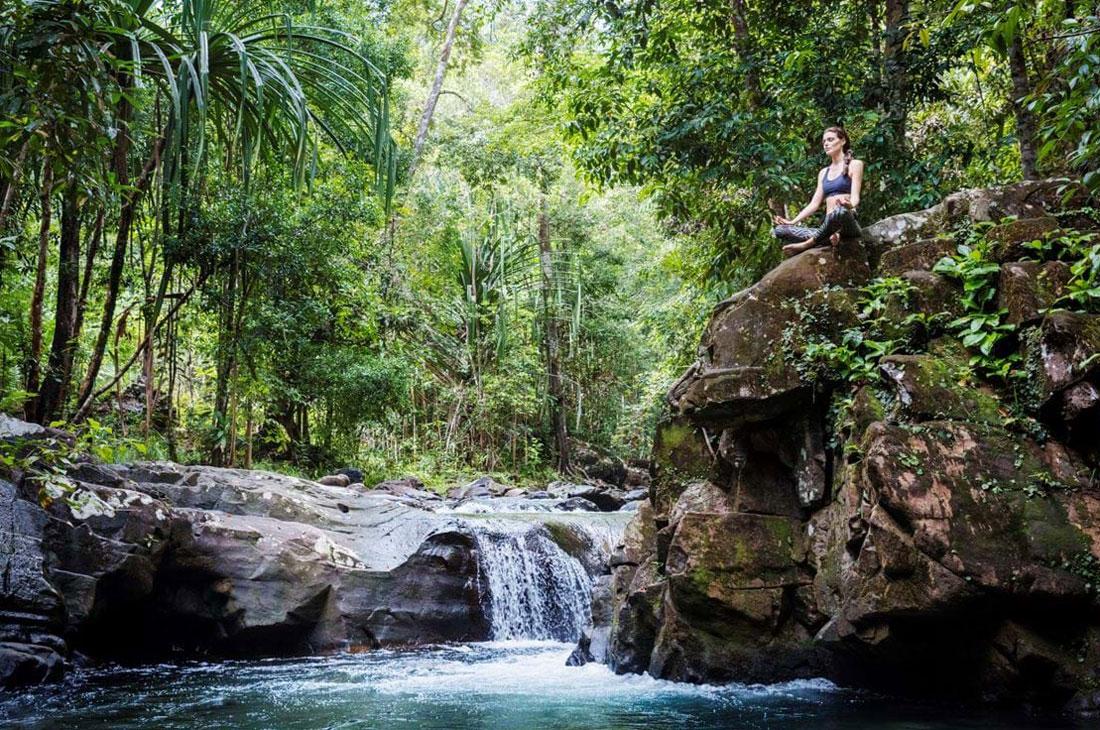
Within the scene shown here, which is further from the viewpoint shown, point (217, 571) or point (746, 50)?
point (746, 50)

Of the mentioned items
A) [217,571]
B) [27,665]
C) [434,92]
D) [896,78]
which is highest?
[434,92]

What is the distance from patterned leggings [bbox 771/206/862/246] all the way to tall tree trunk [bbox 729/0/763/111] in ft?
9.15

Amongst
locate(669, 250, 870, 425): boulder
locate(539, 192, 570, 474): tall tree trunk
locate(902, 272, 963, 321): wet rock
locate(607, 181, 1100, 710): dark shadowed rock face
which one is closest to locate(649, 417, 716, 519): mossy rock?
locate(607, 181, 1100, 710): dark shadowed rock face

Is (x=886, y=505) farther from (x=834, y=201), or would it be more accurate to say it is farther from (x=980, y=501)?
(x=834, y=201)

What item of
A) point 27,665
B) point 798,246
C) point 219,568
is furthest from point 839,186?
point 27,665

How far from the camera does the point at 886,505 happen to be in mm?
4941

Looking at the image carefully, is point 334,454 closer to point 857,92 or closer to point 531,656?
point 531,656

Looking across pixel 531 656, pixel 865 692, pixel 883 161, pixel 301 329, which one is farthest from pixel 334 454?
pixel 865 692

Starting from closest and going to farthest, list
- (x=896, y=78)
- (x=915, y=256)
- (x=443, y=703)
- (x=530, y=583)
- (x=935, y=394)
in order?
(x=935, y=394), (x=443, y=703), (x=915, y=256), (x=896, y=78), (x=530, y=583)

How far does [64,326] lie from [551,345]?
44.1 feet

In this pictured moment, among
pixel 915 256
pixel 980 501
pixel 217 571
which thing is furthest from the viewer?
pixel 217 571

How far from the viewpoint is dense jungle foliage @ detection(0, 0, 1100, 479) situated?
493cm

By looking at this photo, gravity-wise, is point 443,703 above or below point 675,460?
below

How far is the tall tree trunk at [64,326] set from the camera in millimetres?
7621
